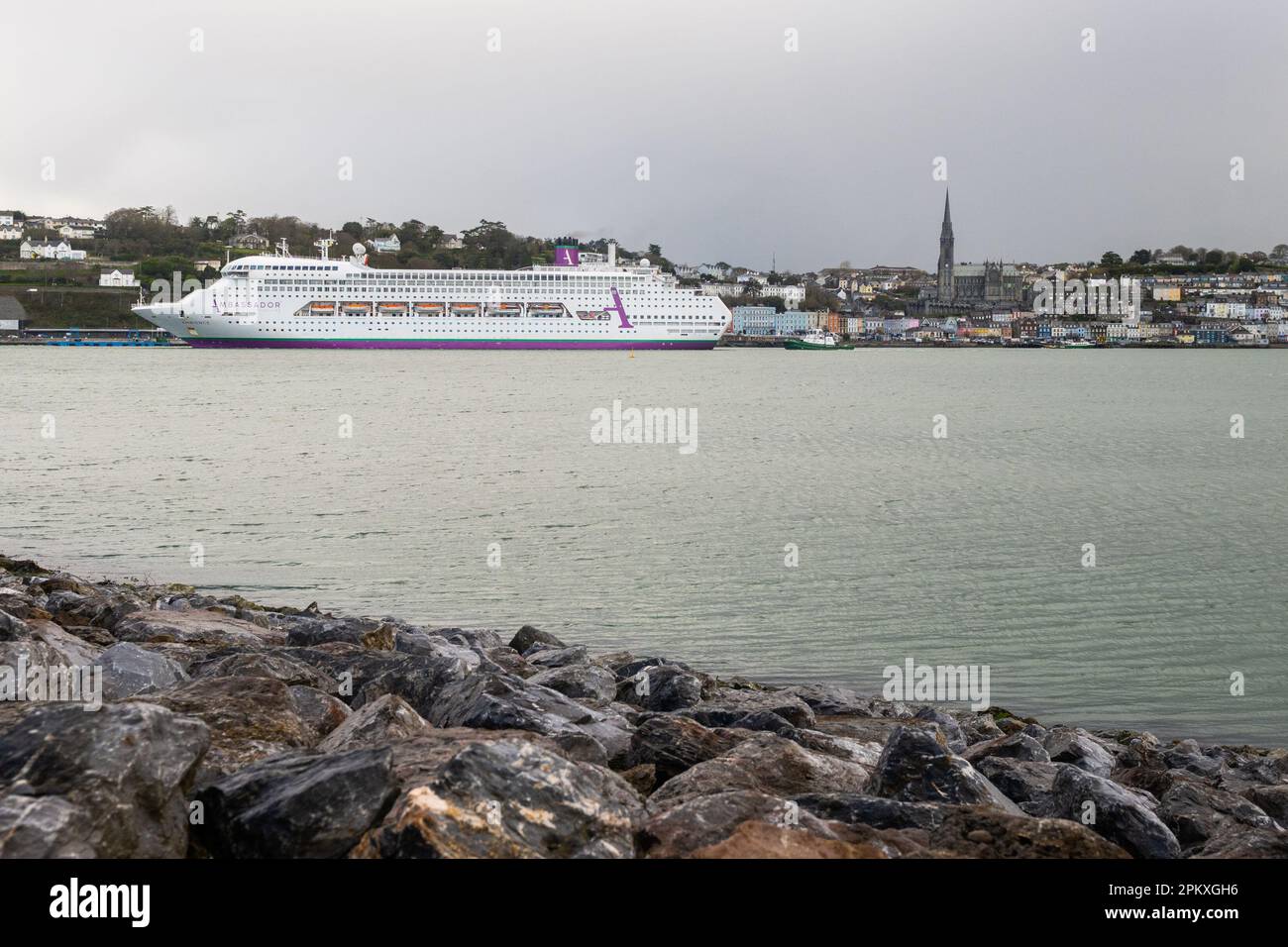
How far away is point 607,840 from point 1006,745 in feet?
10.3

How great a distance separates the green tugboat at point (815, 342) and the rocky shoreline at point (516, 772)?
11707 centimetres

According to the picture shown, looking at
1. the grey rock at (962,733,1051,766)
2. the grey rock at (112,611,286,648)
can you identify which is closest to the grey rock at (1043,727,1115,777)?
the grey rock at (962,733,1051,766)

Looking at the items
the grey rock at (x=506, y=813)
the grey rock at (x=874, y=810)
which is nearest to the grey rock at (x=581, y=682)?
the grey rock at (x=874, y=810)

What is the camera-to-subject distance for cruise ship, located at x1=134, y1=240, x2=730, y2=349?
255 feet

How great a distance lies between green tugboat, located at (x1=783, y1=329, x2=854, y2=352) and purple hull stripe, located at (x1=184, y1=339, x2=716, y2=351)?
125ft

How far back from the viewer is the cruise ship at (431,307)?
77.8m

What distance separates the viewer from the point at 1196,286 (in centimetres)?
16838

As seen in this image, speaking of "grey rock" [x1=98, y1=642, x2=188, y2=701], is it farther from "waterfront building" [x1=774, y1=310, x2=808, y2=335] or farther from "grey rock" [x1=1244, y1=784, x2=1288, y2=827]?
"waterfront building" [x1=774, y1=310, x2=808, y2=335]

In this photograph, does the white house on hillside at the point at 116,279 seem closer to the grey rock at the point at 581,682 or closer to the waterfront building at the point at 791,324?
the waterfront building at the point at 791,324
